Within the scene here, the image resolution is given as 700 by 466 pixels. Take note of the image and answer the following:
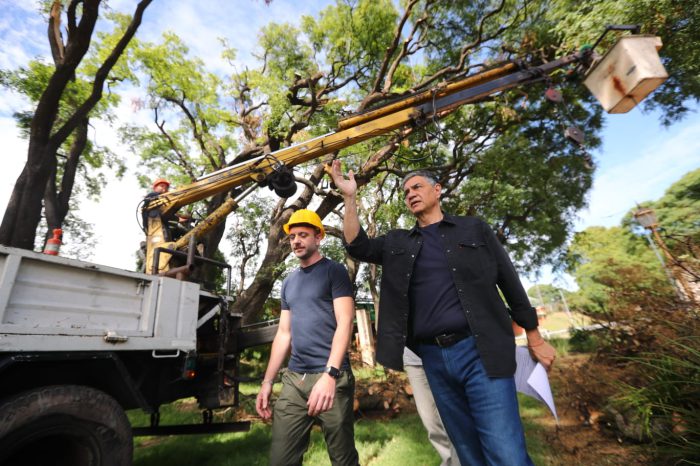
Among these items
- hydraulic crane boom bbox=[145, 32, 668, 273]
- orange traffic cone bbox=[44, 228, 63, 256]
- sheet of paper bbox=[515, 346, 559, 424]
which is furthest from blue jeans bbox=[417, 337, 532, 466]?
hydraulic crane boom bbox=[145, 32, 668, 273]

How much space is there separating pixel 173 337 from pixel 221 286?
11.7m

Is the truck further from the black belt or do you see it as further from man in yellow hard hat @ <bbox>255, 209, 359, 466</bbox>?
the black belt

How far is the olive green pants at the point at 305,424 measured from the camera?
1968 mm

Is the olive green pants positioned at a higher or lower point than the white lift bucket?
lower

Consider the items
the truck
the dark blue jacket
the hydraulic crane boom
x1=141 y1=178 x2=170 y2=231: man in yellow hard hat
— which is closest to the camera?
the dark blue jacket

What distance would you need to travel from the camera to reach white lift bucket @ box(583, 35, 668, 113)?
2.53m

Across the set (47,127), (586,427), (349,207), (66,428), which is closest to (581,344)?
(586,427)

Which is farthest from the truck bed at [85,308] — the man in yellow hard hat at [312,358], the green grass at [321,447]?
the green grass at [321,447]

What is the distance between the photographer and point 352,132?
4.93 metres

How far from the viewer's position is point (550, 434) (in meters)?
4.22

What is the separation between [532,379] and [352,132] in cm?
419

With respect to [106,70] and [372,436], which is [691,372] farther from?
[106,70]

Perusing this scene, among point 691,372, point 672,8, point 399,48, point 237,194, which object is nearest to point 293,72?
point 399,48

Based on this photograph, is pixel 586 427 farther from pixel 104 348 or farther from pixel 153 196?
pixel 153 196
